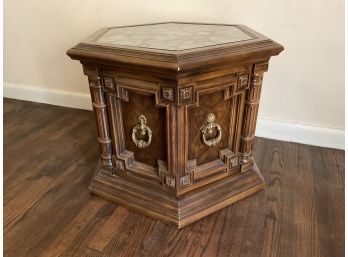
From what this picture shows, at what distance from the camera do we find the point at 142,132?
1212 millimetres

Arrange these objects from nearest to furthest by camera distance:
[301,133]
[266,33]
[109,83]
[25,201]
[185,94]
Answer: [185,94] → [109,83] → [25,201] → [266,33] → [301,133]

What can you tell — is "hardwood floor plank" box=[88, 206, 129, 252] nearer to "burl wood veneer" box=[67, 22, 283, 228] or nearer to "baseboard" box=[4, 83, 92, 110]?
"burl wood veneer" box=[67, 22, 283, 228]

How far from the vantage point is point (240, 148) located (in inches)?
52.6

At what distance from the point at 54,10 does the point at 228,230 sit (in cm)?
167

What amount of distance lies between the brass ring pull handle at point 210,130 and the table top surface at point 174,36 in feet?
0.90

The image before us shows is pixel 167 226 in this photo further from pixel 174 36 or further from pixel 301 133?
pixel 301 133

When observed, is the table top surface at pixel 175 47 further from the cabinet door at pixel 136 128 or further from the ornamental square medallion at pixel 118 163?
the ornamental square medallion at pixel 118 163

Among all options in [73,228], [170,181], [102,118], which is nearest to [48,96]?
[102,118]

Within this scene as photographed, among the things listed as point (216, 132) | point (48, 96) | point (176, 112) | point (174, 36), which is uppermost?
point (174, 36)

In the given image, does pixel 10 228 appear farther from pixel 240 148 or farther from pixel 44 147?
pixel 240 148

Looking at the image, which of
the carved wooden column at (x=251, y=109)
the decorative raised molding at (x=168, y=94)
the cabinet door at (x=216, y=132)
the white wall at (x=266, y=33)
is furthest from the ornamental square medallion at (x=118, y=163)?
the white wall at (x=266, y=33)

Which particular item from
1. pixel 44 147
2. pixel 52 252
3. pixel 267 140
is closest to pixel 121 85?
pixel 52 252

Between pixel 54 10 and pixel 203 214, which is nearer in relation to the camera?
pixel 203 214

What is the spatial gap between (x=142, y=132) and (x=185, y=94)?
10.8 inches
